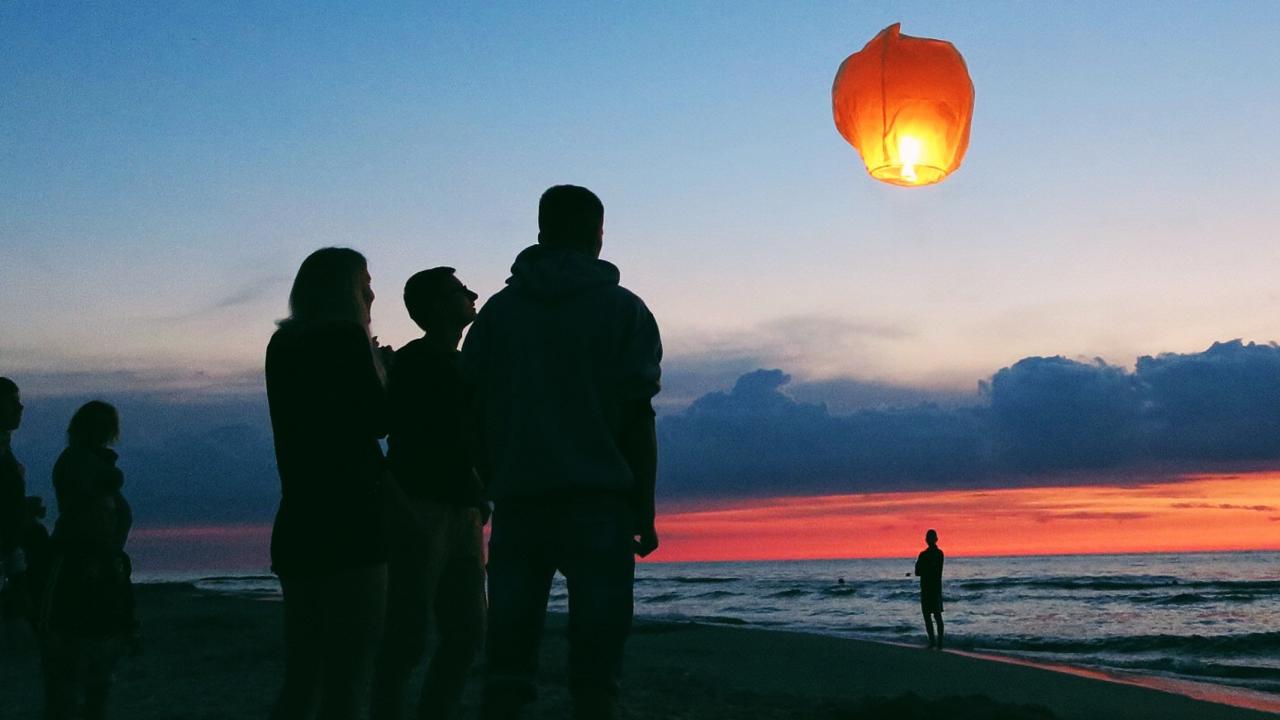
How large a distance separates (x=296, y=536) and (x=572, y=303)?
3.04 ft

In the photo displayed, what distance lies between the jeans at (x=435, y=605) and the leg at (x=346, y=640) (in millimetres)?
631

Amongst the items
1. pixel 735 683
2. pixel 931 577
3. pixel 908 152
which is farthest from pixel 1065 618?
pixel 908 152

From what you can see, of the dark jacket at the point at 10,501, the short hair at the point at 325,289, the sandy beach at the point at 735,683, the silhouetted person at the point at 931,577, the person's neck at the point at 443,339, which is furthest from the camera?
the silhouetted person at the point at 931,577

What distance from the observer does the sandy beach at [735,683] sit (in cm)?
671

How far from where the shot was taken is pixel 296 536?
259 cm

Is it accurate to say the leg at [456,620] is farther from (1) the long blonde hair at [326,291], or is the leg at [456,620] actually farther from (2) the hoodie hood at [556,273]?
(2) the hoodie hood at [556,273]

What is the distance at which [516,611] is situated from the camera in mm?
2455

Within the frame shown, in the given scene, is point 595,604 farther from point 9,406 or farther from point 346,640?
point 9,406

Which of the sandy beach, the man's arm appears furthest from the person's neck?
the sandy beach

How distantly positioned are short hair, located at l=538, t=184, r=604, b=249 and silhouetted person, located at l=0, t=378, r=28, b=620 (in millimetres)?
2634

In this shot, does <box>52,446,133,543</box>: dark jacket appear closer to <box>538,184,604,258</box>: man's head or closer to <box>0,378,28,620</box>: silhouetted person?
<box>0,378,28,620</box>: silhouetted person

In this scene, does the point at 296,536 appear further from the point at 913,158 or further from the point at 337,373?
the point at 913,158

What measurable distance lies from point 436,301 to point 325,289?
0.83 m

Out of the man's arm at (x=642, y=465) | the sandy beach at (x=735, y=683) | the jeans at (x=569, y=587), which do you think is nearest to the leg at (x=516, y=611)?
the jeans at (x=569, y=587)
